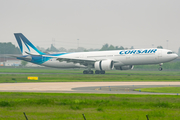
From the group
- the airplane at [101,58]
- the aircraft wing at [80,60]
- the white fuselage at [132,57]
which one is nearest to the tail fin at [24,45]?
the airplane at [101,58]

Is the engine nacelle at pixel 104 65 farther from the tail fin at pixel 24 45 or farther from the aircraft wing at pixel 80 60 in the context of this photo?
the tail fin at pixel 24 45

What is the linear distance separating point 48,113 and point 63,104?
4.05m

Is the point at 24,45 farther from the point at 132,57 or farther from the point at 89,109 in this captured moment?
the point at 89,109

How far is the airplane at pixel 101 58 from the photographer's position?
208 ft

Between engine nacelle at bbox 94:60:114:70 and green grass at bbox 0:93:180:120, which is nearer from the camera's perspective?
green grass at bbox 0:93:180:120

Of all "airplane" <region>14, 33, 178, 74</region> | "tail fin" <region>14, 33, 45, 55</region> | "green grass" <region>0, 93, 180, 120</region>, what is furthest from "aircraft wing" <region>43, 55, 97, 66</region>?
"green grass" <region>0, 93, 180, 120</region>

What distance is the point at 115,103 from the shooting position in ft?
74.4

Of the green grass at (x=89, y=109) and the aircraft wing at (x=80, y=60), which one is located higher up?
the aircraft wing at (x=80, y=60)

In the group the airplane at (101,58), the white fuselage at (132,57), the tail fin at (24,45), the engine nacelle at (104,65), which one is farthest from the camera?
the tail fin at (24,45)

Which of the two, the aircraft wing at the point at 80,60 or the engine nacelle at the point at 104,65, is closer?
the engine nacelle at the point at 104,65

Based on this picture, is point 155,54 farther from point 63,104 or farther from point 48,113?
point 48,113

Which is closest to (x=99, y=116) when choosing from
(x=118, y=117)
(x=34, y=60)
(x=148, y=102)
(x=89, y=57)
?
(x=118, y=117)

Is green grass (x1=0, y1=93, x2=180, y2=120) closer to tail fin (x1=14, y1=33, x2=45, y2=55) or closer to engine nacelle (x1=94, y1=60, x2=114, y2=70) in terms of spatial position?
engine nacelle (x1=94, y1=60, x2=114, y2=70)

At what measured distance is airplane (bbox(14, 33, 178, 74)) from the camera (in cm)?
6331
